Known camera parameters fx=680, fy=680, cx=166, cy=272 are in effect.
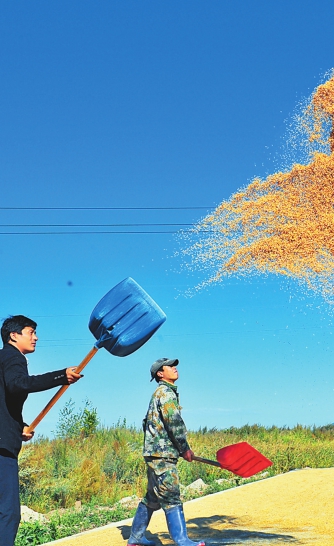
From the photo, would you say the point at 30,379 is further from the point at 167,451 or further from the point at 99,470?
the point at 99,470

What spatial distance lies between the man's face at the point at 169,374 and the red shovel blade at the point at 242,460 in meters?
0.82

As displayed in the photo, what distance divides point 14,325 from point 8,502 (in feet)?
3.37

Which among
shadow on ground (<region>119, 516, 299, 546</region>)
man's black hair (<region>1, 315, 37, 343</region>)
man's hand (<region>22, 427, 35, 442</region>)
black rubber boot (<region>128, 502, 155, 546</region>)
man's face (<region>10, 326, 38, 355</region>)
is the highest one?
man's black hair (<region>1, 315, 37, 343</region>)

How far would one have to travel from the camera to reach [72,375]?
12.6ft

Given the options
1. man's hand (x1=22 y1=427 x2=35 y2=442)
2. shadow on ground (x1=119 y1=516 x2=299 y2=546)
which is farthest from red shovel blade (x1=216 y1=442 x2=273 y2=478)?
man's hand (x1=22 y1=427 x2=35 y2=442)

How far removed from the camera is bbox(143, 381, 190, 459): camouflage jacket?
5.27 meters

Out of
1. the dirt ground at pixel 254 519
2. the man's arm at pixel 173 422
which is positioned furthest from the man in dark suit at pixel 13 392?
the dirt ground at pixel 254 519

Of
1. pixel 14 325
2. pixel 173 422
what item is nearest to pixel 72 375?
pixel 14 325

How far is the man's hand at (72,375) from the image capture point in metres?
3.84

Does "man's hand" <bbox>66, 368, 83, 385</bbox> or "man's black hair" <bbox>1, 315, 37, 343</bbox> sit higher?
"man's black hair" <bbox>1, 315, 37, 343</bbox>

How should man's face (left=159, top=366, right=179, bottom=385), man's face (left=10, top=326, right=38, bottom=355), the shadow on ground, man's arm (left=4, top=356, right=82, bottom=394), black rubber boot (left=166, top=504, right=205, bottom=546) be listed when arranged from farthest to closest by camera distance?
the shadow on ground
man's face (left=159, top=366, right=179, bottom=385)
black rubber boot (left=166, top=504, right=205, bottom=546)
man's face (left=10, top=326, right=38, bottom=355)
man's arm (left=4, top=356, right=82, bottom=394)

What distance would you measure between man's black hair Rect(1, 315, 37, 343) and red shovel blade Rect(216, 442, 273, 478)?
7.53ft

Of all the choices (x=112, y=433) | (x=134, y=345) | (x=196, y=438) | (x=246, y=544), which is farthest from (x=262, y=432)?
(x=134, y=345)

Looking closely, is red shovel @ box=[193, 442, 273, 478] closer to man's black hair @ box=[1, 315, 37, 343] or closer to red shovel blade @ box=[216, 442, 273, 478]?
red shovel blade @ box=[216, 442, 273, 478]
